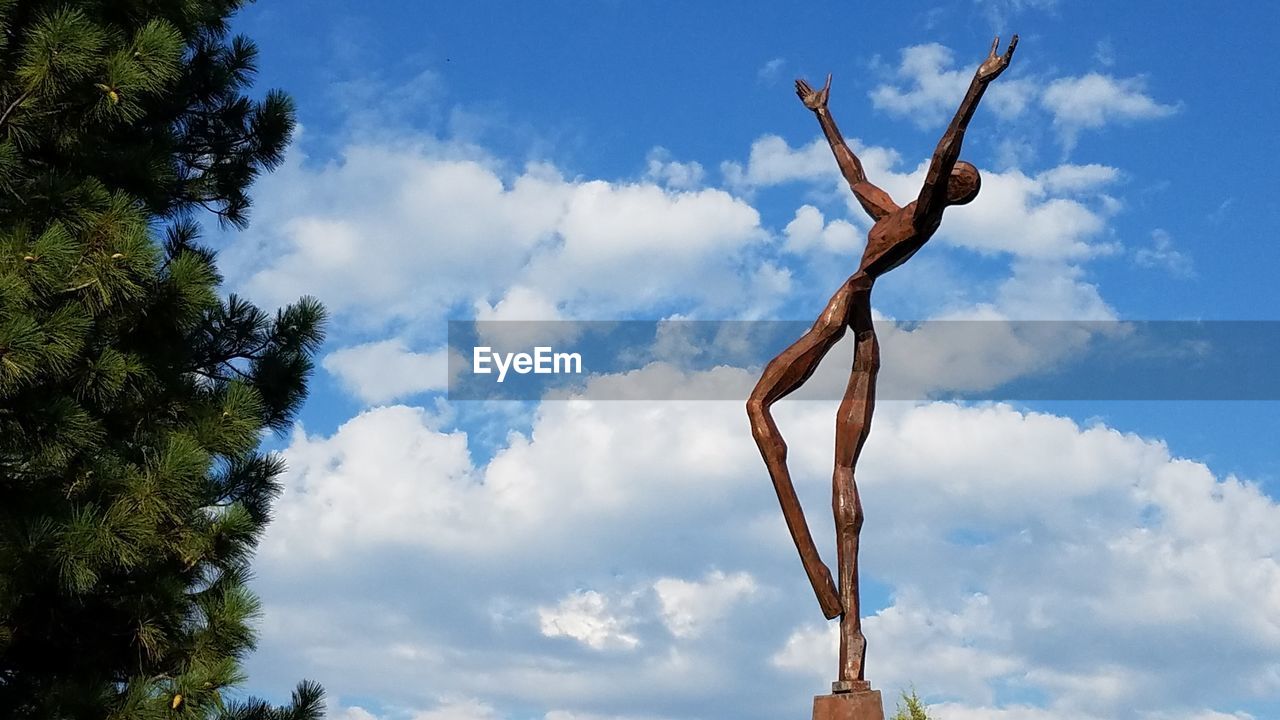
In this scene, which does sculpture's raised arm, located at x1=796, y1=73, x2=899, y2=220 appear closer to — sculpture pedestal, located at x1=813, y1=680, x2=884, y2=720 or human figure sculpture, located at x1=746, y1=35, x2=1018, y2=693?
→ human figure sculpture, located at x1=746, y1=35, x2=1018, y2=693

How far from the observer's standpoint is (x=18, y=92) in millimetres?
6250

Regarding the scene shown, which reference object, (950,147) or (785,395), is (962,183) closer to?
(950,147)

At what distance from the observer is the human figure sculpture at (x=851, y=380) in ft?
16.9

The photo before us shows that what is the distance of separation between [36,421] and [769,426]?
3302mm

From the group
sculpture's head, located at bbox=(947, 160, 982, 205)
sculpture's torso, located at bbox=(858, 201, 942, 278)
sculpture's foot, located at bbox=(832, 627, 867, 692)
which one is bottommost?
sculpture's foot, located at bbox=(832, 627, 867, 692)

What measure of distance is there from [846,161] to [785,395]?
48.6 inches

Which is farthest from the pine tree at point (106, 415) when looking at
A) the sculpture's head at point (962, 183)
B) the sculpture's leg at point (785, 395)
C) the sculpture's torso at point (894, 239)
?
the sculpture's head at point (962, 183)

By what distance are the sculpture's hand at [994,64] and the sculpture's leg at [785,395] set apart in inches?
42.8

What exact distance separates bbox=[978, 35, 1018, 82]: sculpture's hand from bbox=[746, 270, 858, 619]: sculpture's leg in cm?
109

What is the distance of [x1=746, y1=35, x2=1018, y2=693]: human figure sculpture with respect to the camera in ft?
16.9

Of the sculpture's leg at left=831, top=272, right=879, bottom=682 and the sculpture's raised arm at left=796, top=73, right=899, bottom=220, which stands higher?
the sculpture's raised arm at left=796, top=73, right=899, bottom=220

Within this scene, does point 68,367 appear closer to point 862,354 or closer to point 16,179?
point 16,179

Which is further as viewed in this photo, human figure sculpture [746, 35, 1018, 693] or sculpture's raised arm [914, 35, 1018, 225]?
human figure sculpture [746, 35, 1018, 693]

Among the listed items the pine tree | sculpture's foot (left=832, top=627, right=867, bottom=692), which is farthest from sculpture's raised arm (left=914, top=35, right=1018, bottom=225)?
the pine tree
